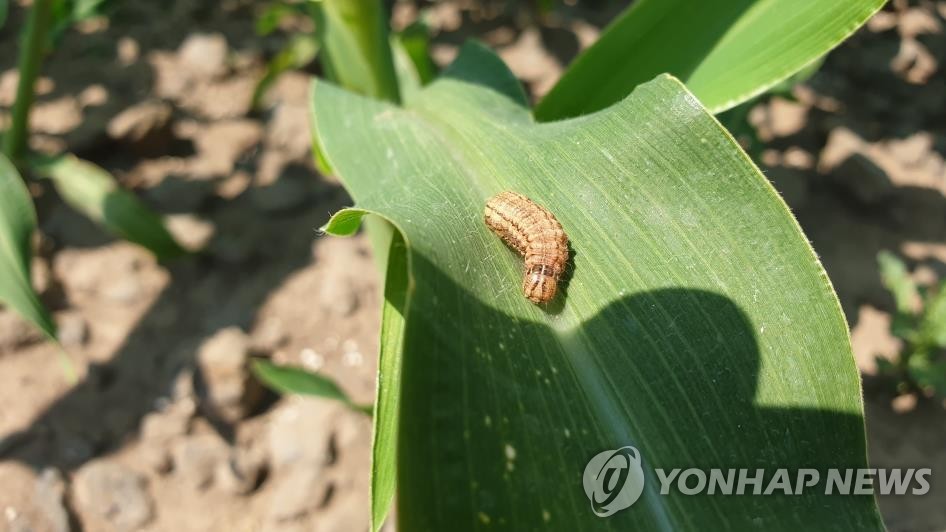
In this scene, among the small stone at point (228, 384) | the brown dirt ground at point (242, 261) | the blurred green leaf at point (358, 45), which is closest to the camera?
the blurred green leaf at point (358, 45)

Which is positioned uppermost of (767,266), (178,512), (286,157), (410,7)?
(767,266)

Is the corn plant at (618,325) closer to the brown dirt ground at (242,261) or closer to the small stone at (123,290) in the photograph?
the brown dirt ground at (242,261)

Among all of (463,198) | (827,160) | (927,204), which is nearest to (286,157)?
(463,198)

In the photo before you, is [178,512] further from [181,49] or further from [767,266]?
[181,49]

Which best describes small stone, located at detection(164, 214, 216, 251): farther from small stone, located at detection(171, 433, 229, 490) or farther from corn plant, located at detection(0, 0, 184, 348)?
small stone, located at detection(171, 433, 229, 490)

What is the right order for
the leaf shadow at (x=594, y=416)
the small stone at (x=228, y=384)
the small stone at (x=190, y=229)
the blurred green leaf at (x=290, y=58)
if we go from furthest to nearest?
the blurred green leaf at (x=290, y=58)
the small stone at (x=190, y=229)
the small stone at (x=228, y=384)
the leaf shadow at (x=594, y=416)

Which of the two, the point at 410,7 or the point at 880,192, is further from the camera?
the point at 410,7

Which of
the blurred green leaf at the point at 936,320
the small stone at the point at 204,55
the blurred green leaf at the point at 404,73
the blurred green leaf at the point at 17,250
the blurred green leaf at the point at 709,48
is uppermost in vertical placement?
the blurred green leaf at the point at 709,48

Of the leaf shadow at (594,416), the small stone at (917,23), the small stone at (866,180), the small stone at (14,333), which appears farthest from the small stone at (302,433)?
the small stone at (917,23)
